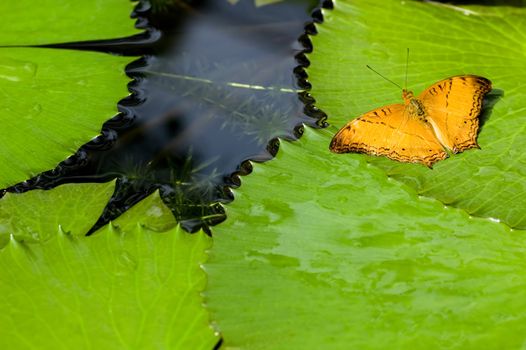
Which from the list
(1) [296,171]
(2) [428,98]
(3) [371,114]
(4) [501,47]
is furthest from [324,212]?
(4) [501,47]

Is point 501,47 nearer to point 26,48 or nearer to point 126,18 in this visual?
point 126,18

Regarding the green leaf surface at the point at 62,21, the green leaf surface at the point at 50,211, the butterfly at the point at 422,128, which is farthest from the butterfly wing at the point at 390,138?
the green leaf surface at the point at 62,21

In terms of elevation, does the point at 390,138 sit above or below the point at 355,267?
above

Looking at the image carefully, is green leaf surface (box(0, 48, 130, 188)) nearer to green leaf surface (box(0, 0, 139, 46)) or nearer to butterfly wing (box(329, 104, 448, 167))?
green leaf surface (box(0, 0, 139, 46))

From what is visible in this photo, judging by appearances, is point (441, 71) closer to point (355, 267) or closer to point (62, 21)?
point (355, 267)

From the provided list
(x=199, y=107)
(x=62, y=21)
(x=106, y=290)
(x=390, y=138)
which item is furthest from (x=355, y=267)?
(x=62, y=21)

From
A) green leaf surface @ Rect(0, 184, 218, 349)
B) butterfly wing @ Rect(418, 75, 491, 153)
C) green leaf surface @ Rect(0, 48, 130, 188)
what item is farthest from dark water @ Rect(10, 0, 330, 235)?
butterfly wing @ Rect(418, 75, 491, 153)

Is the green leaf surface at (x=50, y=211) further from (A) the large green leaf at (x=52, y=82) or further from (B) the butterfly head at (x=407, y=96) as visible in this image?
(B) the butterfly head at (x=407, y=96)
